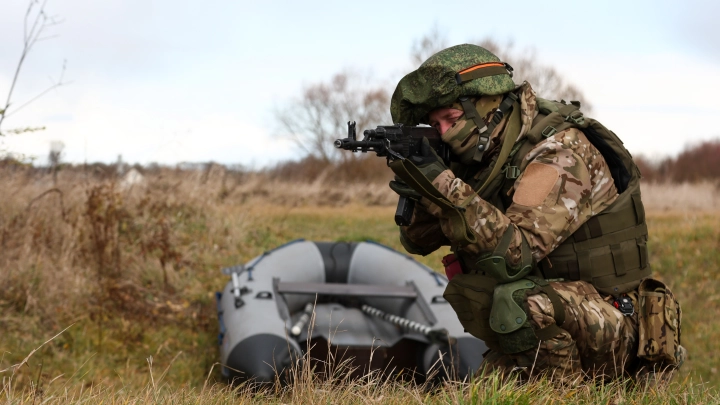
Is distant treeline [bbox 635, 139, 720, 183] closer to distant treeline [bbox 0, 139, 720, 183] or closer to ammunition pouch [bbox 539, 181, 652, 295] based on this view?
distant treeline [bbox 0, 139, 720, 183]

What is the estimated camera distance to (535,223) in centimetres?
314

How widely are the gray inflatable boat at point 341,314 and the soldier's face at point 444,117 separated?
1.62m

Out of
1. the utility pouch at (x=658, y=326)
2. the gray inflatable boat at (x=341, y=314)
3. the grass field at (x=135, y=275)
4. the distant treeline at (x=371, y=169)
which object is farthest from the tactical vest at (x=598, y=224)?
the distant treeline at (x=371, y=169)

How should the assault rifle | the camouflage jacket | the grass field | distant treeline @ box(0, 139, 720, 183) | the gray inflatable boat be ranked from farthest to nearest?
distant treeline @ box(0, 139, 720, 183)
the grass field
the gray inflatable boat
the assault rifle
the camouflage jacket

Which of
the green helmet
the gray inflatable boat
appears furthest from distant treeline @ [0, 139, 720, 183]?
the green helmet

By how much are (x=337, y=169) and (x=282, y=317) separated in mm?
17981

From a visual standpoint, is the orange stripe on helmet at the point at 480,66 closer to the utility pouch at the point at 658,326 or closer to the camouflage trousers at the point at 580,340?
the camouflage trousers at the point at 580,340

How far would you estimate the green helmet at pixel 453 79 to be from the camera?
3418mm

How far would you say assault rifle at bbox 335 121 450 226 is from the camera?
328cm

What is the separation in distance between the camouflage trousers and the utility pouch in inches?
2.4

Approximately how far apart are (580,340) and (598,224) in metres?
0.52

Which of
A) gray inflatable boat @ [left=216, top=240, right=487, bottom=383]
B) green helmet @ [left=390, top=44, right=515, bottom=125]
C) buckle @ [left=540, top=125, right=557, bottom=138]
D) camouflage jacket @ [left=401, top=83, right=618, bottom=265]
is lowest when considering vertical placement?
gray inflatable boat @ [left=216, top=240, right=487, bottom=383]

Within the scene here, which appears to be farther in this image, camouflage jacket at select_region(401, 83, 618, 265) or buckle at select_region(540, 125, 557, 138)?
buckle at select_region(540, 125, 557, 138)

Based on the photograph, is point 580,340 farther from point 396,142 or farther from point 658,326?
point 396,142
